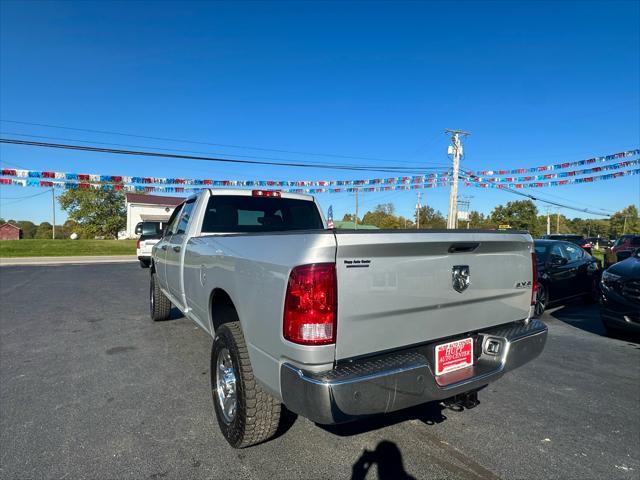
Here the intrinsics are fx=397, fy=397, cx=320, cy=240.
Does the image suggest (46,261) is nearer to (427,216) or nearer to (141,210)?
(141,210)

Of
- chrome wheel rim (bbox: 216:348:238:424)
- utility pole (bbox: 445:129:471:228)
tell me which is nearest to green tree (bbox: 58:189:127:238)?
utility pole (bbox: 445:129:471:228)

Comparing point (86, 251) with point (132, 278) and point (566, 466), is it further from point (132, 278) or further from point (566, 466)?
point (566, 466)

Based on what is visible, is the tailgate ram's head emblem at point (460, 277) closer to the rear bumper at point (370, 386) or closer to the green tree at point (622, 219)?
the rear bumper at point (370, 386)

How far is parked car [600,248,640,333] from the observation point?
5.16 meters

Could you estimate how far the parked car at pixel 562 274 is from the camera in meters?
7.37

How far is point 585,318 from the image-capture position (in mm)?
7281

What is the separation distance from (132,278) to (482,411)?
1201cm

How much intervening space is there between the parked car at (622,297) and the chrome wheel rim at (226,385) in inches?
205

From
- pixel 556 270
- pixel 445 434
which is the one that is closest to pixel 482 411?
pixel 445 434

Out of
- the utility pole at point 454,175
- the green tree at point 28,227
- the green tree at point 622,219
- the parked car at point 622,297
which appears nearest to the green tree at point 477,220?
the green tree at point 622,219

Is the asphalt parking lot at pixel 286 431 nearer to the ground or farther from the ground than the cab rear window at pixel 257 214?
nearer to the ground

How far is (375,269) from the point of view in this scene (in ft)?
7.00

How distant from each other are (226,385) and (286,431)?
571 mm

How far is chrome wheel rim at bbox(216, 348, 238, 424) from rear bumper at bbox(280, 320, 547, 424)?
92cm
